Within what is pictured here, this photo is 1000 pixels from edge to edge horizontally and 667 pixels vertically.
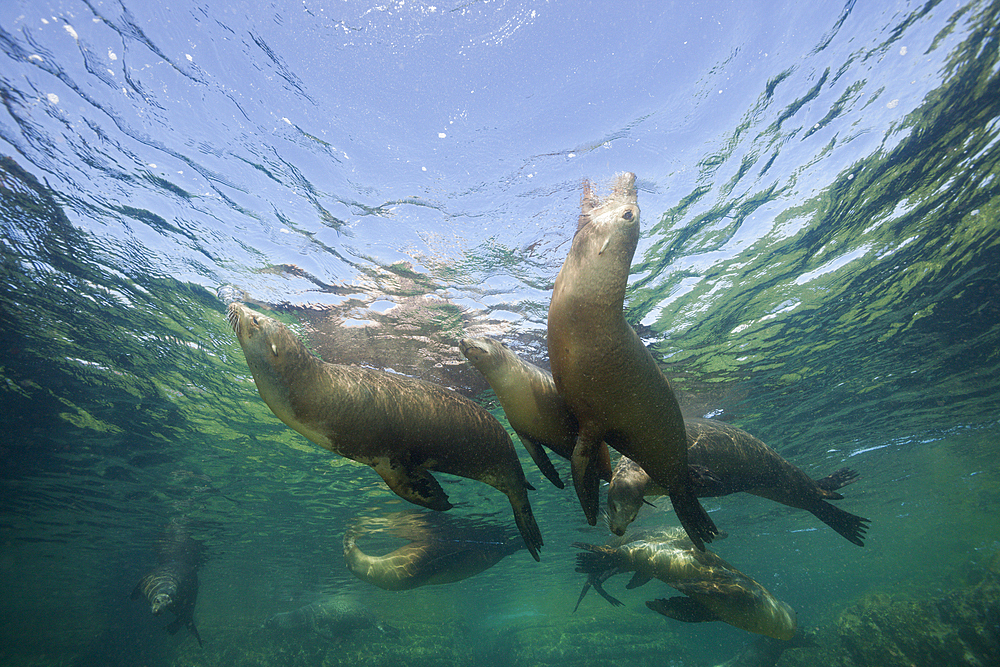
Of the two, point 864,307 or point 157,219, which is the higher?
point 157,219

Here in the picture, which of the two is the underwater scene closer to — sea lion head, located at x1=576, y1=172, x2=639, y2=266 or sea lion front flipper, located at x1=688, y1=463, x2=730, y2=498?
sea lion head, located at x1=576, y1=172, x2=639, y2=266

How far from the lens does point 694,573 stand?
6.05m

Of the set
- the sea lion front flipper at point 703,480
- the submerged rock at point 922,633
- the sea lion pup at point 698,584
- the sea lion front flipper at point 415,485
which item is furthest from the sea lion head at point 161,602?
the submerged rock at point 922,633

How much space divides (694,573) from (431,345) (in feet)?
19.3

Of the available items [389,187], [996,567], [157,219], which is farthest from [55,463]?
[996,567]

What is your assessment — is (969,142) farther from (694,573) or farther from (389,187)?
(389,187)

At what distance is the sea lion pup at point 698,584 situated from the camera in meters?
5.57

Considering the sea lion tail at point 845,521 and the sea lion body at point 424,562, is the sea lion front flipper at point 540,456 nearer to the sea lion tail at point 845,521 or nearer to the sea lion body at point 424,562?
the sea lion tail at point 845,521

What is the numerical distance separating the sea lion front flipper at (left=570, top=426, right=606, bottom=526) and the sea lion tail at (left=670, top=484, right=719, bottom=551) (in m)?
0.88

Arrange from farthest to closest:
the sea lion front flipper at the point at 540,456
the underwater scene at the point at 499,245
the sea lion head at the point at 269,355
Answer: the sea lion front flipper at the point at 540,456 < the underwater scene at the point at 499,245 < the sea lion head at the point at 269,355

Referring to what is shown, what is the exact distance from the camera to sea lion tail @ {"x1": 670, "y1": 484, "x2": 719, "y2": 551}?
3.53 meters

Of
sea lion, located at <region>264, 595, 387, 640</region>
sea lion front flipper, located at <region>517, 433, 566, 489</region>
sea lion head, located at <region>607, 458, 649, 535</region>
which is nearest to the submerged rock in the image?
sea lion head, located at <region>607, 458, 649, 535</region>

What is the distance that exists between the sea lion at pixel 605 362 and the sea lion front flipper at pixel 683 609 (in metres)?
3.71

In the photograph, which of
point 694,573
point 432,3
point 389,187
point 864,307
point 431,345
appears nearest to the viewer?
point 432,3
